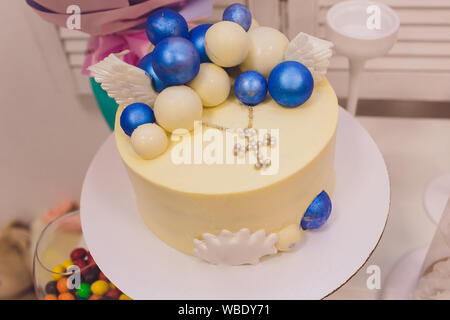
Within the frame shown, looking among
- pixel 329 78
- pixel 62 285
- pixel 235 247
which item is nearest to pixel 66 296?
pixel 62 285

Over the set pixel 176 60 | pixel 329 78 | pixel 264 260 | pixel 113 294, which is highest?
pixel 176 60

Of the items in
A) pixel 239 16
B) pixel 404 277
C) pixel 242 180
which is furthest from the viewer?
pixel 404 277

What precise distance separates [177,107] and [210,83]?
75 millimetres

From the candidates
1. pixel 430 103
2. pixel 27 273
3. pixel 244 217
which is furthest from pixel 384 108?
pixel 27 273

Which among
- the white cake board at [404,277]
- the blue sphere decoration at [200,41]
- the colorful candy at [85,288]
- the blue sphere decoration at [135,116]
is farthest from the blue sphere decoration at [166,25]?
the white cake board at [404,277]

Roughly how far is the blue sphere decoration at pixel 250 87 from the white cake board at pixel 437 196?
615mm

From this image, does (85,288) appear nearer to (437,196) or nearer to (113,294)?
(113,294)

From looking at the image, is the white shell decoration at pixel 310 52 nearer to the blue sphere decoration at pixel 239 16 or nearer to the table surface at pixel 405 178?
the blue sphere decoration at pixel 239 16

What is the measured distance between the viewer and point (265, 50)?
763mm

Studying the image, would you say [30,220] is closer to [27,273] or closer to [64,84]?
[27,273]

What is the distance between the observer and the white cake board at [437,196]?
1.11 m

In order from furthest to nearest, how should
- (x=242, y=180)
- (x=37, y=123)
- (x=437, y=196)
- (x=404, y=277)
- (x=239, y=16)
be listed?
(x=37, y=123) → (x=437, y=196) → (x=404, y=277) → (x=239, y=16) → (x=242, y=180)

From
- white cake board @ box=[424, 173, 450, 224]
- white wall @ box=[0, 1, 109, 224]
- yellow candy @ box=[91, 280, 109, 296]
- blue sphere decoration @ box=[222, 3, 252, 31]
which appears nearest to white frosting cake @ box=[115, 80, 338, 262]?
blue sphere decoration @ box=[222, 3, 252, 31]

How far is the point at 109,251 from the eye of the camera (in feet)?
2.67
